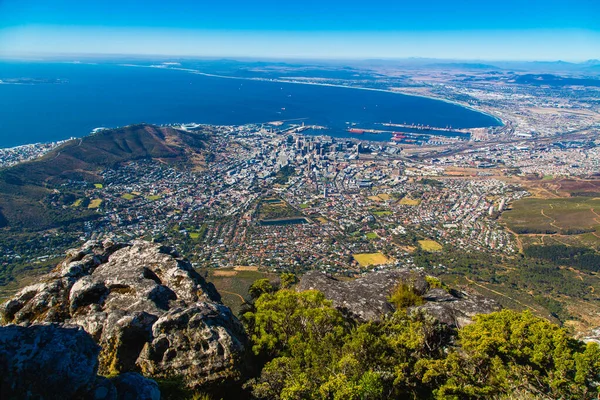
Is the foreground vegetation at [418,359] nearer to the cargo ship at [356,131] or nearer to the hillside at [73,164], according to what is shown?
the hillside at [73,164]

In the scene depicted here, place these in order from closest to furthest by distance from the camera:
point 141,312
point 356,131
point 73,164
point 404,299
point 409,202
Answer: point 141,312, point 404,299, point 409,202, point 73,164, point 356,131

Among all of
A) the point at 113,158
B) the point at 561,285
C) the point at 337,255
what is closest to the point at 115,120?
the point at 113,158

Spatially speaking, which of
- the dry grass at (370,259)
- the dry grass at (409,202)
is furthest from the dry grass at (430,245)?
the dry grass at (409,202)

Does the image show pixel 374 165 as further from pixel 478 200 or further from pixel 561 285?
pixel 561 285

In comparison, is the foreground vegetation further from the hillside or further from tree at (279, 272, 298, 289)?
the hillside

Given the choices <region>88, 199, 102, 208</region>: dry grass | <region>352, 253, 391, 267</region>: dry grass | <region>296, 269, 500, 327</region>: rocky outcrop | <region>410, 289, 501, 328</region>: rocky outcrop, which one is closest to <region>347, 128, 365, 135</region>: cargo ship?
<region>352, 253, 391, 267</region>: dry grass

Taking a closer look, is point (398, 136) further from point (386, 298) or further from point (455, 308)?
point (455, 308)

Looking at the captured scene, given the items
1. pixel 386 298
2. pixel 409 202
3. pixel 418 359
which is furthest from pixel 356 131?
pixel 418 359
